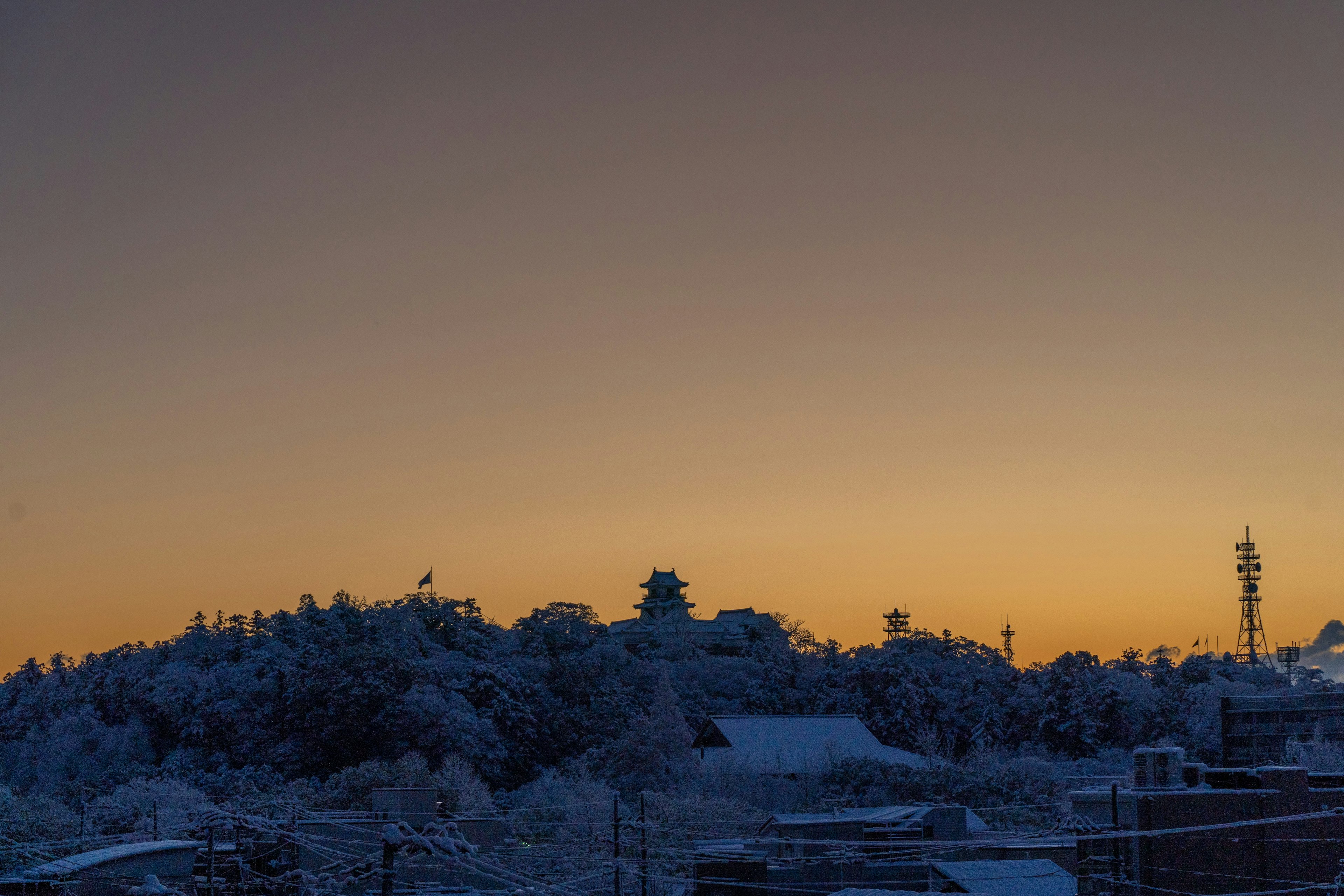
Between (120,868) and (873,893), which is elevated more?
(120,868)

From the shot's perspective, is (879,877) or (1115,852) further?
(879,877)

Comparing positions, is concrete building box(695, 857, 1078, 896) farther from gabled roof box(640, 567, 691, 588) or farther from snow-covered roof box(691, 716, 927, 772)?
gabled roof box(640, 567, 691, 588)

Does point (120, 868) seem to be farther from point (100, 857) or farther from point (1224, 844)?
point (1224, 844)

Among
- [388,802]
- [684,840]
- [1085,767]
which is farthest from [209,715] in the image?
[1085,767]

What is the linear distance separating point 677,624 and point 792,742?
67.3 meters

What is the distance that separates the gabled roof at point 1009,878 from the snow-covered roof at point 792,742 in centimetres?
4259

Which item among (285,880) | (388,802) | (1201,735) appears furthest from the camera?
(1201,735)

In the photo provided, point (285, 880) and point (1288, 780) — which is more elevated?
point (1288, 780)

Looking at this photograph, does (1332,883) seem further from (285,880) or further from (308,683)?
(308,683)

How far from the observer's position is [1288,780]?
68.4ft

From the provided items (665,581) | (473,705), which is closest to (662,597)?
(665,581)

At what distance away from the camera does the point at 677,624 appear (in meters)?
143

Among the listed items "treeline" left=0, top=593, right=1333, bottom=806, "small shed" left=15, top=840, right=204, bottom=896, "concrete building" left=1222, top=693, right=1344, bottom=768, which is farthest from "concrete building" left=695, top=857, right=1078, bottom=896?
"treeline" left=0, top=593, right=1333, bottom=806

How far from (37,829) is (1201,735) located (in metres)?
57.6
